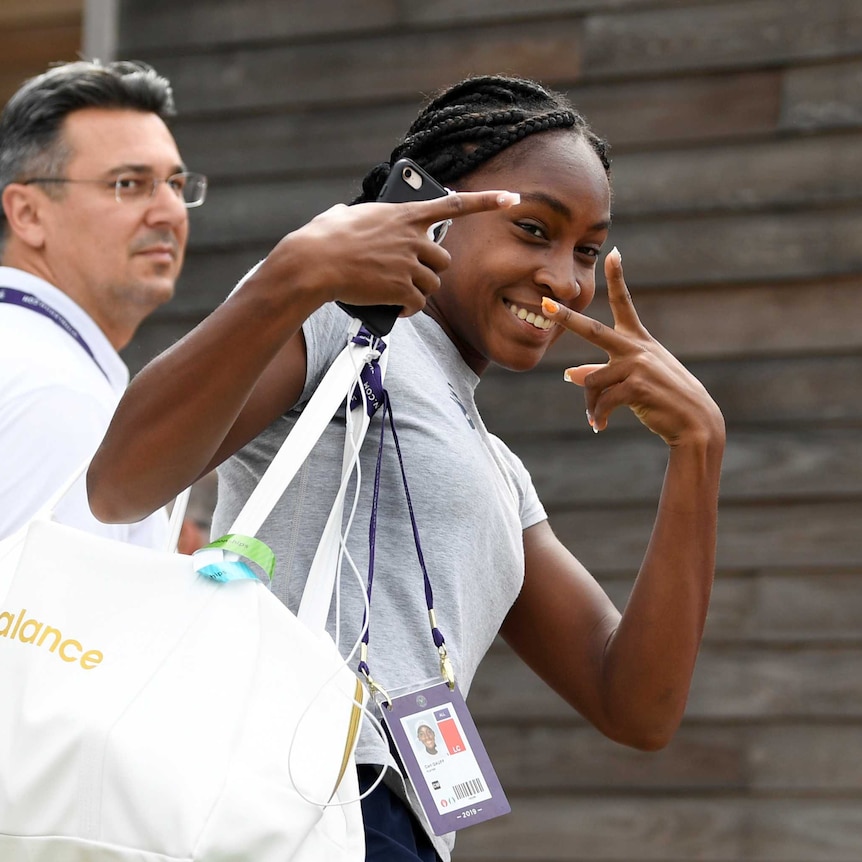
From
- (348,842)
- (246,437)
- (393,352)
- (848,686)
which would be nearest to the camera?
(348,842)

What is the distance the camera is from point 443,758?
1.51 metres

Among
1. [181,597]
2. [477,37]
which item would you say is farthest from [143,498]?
[477,37]

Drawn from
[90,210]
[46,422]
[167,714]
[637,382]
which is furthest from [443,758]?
[90,210]

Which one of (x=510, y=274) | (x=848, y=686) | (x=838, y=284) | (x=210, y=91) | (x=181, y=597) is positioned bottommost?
(x=848, y=686)

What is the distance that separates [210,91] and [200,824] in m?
3.94

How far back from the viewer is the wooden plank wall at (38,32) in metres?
5.58

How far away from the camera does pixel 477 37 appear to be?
4.54 m

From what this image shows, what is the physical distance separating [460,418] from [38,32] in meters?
4.56

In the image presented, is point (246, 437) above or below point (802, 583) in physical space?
above

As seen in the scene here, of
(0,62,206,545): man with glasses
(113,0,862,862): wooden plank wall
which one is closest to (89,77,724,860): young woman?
(0,62,206,545): man with glasses

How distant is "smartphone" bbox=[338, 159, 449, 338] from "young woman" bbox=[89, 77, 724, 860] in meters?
0.03

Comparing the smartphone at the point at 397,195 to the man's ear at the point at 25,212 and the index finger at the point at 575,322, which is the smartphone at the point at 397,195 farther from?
the man's ear at the point at 25,212

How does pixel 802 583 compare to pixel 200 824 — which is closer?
pixel 200 824

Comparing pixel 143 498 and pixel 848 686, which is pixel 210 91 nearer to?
pixel 848 686
